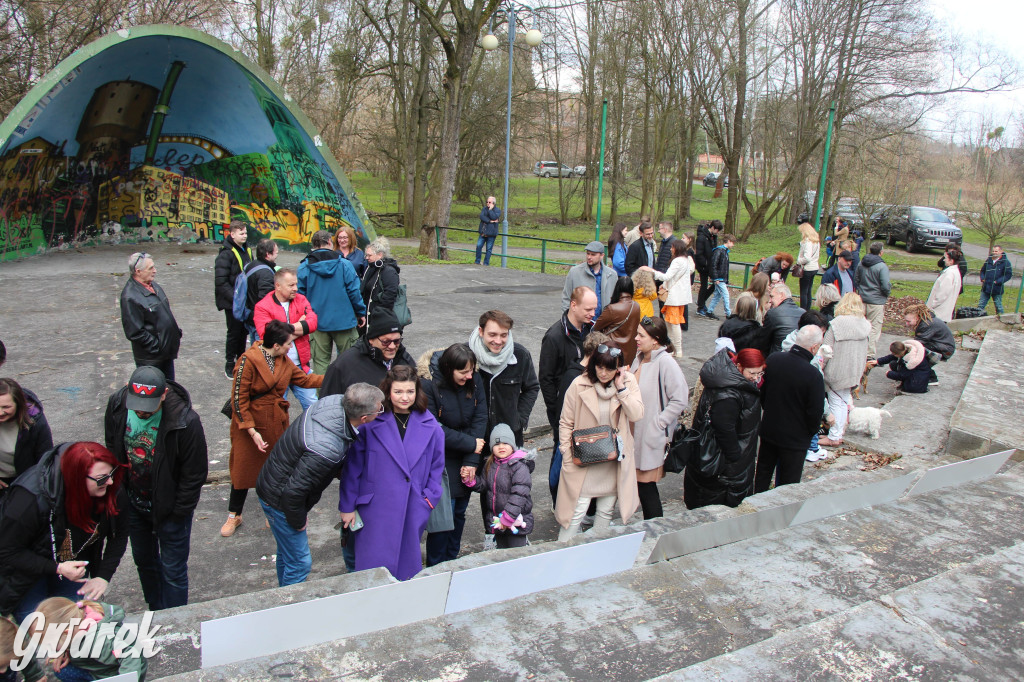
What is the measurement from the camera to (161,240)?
17266 millimetres

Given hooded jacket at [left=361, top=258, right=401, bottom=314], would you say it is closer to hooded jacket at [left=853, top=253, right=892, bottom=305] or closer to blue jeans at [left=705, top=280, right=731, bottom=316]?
blue jeans at [left=705, top=280, right=731, bottom=316]

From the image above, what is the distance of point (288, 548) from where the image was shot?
3.80 m

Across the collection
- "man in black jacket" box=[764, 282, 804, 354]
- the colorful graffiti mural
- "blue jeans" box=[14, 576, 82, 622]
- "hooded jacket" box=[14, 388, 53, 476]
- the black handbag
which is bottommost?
"blue jeans" box=[14, 576, 82, 622]

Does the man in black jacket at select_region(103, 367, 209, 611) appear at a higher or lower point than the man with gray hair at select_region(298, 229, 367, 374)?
lower

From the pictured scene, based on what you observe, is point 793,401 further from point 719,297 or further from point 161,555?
point 719,297

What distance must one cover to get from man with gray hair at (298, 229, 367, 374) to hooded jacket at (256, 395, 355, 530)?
3.18m

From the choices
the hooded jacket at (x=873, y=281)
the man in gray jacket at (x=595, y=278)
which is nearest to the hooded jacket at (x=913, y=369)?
the hooded jacket at (x=873, y=281)

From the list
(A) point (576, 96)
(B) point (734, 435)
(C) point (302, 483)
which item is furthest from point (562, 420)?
(A) point (576, 96)

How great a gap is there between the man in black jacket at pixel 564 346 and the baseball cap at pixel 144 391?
264cm

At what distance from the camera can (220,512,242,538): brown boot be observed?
477 cm

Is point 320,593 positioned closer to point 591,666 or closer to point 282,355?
point 591,666

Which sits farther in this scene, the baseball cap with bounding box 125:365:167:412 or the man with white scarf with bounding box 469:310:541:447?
the man with white scarf with bounding box 469:310:541:447

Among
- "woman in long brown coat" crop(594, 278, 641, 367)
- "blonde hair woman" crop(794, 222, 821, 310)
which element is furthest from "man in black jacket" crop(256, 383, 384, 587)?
"blonde hair woman" crop(794, 222, 821, 310)

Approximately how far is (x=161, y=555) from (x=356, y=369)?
1.46 meters
